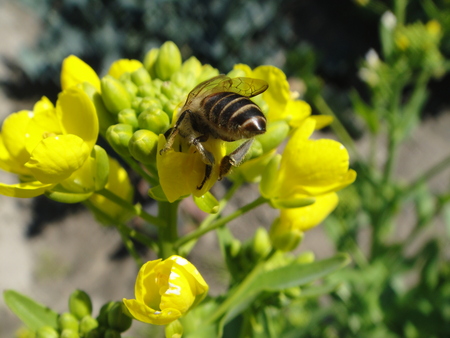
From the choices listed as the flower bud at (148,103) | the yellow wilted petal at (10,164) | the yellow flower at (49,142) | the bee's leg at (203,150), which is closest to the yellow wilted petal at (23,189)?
the yellow flower at (49,142)

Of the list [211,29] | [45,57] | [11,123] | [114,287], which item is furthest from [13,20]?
[11,123]

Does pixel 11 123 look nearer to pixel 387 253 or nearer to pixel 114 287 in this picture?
pixel 387 253

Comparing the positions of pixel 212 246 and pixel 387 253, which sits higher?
pixel 387 253

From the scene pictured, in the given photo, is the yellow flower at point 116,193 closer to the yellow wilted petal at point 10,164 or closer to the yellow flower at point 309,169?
the yellow wilted petal at point 10,164

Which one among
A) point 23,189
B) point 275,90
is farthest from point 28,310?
point 275,90

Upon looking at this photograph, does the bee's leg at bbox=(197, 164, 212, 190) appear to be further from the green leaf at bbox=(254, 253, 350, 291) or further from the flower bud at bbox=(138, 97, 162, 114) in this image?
the green leaf at bbox=(254, 253, 350, 291)

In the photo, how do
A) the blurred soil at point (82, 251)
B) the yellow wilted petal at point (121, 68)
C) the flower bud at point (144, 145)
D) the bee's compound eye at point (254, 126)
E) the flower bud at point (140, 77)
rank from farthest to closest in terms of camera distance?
the blurred soil at point (82, 251) < the yellow wilted petal at point (121, 68) < the flower bud at point (140, 77) < the flower bud at point (144, 145) < the bee's compound eye at point (254, 126)
